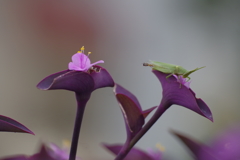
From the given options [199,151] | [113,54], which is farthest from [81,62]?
[113,54]

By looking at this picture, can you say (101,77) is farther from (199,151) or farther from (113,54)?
(113,54)

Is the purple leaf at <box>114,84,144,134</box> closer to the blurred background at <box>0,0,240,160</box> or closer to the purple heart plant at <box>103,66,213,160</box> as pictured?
the purple heart plant at <box>103,66,213,160</box>

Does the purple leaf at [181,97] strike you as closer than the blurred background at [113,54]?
Yes

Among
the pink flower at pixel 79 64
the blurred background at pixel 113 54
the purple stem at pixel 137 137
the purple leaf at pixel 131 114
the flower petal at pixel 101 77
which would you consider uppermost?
the pink flower at pixel 79 64

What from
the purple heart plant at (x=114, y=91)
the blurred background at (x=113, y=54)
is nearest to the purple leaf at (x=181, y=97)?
the purple heart plant at (x=114, y=91)

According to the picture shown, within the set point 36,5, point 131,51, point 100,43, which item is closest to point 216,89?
point 131,51

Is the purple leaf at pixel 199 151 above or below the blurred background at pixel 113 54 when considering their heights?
above

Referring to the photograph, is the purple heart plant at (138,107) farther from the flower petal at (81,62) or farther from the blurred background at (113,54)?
the blurred background at (113,54)

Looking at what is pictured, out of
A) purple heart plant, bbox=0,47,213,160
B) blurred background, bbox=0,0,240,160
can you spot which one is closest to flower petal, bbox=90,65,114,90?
purple heart plant, bbox=0,47,213,160
